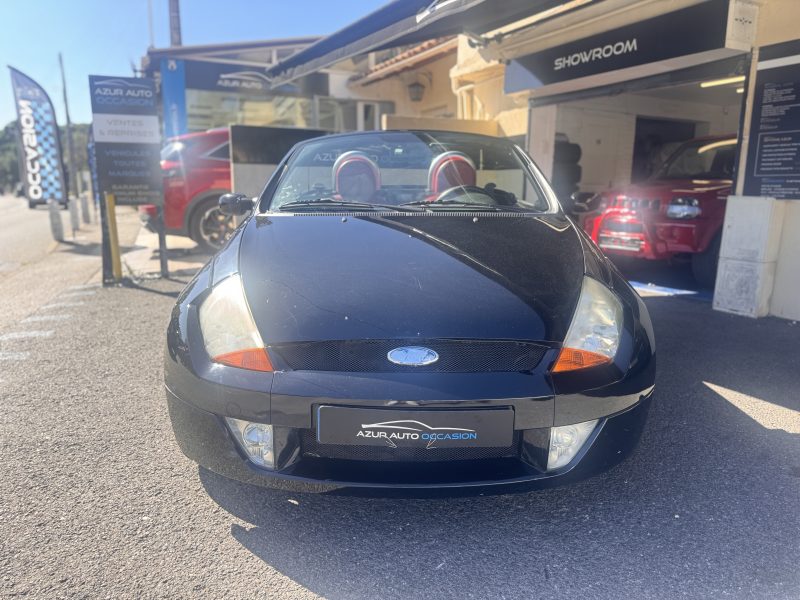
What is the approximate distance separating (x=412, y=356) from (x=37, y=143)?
13006mm

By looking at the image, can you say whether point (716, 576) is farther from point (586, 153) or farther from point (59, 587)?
point (586, 153)

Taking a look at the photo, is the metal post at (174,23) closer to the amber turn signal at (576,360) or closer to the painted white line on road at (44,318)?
the painted white line on road at (44,318)

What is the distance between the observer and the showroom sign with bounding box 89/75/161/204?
6.06 m

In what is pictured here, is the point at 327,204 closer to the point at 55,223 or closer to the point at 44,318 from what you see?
the point at 44,318

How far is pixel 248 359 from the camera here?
1815 millimetres

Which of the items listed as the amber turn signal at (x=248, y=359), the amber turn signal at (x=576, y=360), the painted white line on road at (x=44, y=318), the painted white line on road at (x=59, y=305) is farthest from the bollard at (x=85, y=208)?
the amber turn signal at (x=576, y=360)

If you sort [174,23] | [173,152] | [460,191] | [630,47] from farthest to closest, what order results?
[174,23] → [173,152] → [630,47] → [460,191]

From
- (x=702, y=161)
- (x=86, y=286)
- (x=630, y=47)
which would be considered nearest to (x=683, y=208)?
(x=702, y=161)

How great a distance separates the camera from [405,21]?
571 centimetres

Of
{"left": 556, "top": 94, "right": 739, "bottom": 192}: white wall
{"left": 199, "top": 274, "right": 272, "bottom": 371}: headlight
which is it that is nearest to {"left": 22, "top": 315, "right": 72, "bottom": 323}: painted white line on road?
{"left": 199, "top": 274, "right": 272, "bottom": 371}: headlight

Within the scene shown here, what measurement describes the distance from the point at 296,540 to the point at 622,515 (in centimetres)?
117

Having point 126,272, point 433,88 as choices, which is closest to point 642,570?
point 126,272

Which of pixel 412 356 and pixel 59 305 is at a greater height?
pixel 412 356

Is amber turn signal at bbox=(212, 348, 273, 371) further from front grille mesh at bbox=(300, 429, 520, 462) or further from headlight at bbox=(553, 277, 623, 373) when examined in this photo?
headlight at bbox=(553, 277, 623, 373)
